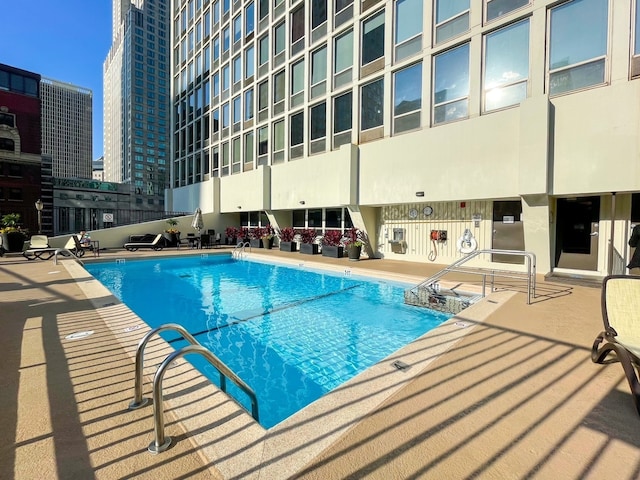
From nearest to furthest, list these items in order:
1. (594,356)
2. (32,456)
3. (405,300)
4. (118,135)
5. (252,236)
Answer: (32,456) → (594,356) → (405,300) → (252,236) → (118,135)

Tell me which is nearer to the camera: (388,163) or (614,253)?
(614,253)

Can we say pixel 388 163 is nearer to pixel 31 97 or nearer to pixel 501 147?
pixel 501 147

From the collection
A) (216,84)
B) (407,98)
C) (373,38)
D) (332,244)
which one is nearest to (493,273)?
(407,98)

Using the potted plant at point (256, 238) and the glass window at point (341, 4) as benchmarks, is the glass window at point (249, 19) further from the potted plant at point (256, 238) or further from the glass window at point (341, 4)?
the potted plant at point (256, 238)

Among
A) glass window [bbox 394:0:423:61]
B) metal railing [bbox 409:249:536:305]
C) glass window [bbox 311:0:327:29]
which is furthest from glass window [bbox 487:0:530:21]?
glass window [bbox 311:0:327:29]

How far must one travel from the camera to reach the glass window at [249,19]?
18.9 m

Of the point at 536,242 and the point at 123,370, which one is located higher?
the point at 536,242

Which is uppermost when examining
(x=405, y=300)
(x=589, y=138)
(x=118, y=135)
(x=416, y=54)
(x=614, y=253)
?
(x=118, y=135)

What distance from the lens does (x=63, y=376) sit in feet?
9.81

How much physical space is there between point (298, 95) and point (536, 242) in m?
12.5

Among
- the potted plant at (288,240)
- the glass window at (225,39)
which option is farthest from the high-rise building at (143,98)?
the potted plant at (288,240)

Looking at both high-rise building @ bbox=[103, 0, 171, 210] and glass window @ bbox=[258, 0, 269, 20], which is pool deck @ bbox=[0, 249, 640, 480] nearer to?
glass window @ bbox=[258, 0, 269, 20]

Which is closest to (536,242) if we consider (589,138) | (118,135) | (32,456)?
(589,138)

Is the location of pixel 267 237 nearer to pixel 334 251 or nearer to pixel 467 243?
pixel 334 251
